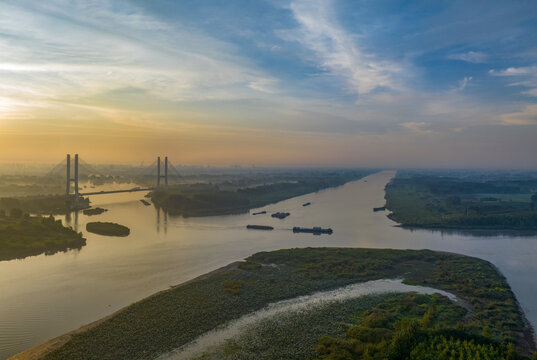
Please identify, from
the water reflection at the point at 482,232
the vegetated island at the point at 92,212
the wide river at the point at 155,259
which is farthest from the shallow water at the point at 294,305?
the vegetated island at the point at 92,212

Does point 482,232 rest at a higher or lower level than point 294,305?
higher

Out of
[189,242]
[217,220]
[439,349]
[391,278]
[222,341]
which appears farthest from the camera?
[217,220]

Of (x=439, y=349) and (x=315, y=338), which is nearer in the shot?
(x=439, y=349)

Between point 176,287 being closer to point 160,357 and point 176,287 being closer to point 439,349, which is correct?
point 160,357

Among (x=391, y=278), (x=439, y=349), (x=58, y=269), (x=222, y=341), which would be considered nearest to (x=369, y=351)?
(x=439, y=349)

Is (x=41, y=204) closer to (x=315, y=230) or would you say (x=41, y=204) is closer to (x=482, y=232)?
(x=315, y=230)

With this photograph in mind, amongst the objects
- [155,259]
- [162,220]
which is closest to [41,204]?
[162,220]

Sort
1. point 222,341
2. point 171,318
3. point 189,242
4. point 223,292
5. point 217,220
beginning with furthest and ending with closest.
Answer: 1. point 217,220
2. point 189,242
3. point 223,292
4. point 171,318
5. point 222,341

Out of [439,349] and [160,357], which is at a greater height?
[439,349]
